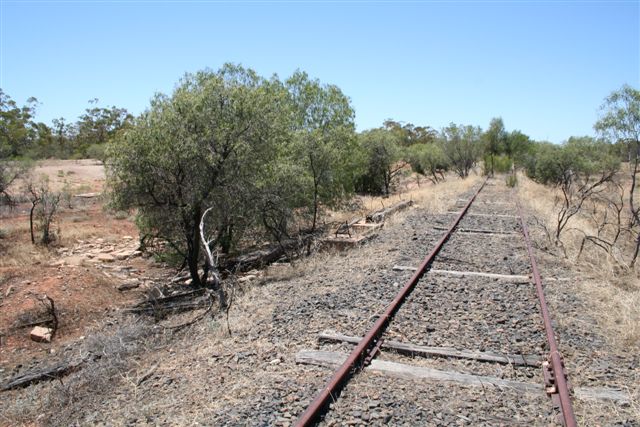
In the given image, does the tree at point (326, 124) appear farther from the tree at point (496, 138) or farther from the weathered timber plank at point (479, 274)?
the tree at point (496, 138)

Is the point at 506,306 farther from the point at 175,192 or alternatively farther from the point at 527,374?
the point at 175,192

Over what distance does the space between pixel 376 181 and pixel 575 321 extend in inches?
1367

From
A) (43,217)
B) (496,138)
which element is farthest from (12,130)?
(496,138)

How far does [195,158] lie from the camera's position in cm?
1348

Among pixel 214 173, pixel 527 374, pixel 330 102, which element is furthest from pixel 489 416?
pixel 330 102

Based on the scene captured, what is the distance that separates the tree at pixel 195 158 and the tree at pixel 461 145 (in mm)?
41745

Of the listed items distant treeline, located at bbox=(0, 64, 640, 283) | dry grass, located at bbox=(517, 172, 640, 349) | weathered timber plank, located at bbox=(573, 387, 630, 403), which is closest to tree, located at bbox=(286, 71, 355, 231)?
distant treeline, located at bbox=(0, 64, 640, 283)

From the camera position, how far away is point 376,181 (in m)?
41.6

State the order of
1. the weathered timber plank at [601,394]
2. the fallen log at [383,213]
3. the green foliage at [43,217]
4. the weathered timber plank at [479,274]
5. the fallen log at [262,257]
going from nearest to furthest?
the weathered timber plank at [601,394], the weathered timber plank at [479,274], the fallen log at [262,257], the fallen log at [383,213], the green foliage at [43,217]

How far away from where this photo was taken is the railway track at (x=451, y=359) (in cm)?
460

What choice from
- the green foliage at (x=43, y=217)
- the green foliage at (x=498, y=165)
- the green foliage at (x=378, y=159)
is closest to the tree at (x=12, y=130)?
the green foliage at (x=43, y=217)

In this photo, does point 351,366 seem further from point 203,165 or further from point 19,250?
point 19,250

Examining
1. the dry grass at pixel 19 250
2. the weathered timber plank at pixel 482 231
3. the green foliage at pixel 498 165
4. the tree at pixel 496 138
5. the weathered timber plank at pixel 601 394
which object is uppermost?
the tree at pixel 496 138

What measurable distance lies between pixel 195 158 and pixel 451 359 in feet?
31.3
